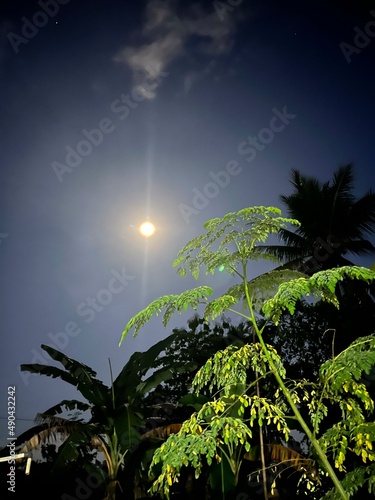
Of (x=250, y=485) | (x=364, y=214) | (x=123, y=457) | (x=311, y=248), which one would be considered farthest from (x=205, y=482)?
(x=364, y=214)

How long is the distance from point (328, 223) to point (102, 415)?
11.2m

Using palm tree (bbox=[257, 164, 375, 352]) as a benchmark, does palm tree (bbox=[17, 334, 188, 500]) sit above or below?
below

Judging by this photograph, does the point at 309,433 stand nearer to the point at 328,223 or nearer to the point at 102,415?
the point at 102,415

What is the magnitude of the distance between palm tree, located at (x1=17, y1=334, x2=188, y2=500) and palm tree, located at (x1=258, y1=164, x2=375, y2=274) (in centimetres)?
834

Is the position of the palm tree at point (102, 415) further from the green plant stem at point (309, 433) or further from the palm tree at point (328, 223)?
the palm tree at point (328, 223)

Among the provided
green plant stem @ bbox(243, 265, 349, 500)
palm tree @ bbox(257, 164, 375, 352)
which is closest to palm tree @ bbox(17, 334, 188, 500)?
green plant stem @ bbox(243, 265, 349, 500)

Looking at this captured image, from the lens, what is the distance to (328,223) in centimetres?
1504

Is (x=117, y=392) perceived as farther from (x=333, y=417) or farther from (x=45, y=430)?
(x=333, y=417)

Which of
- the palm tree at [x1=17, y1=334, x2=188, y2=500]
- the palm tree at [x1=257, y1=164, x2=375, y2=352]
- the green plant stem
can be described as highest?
the palm tree at [x1=257, y1=164, x2=375, y2=352]

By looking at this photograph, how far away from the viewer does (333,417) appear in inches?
428

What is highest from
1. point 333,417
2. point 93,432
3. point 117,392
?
point 117,392

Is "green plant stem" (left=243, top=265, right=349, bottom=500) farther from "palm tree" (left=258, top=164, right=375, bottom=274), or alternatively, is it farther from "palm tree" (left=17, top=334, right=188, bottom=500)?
"palm tree" (left=258, top=164, right=375, bottom=274)

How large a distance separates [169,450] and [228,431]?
0.45 m

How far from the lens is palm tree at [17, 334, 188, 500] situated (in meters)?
6.91
